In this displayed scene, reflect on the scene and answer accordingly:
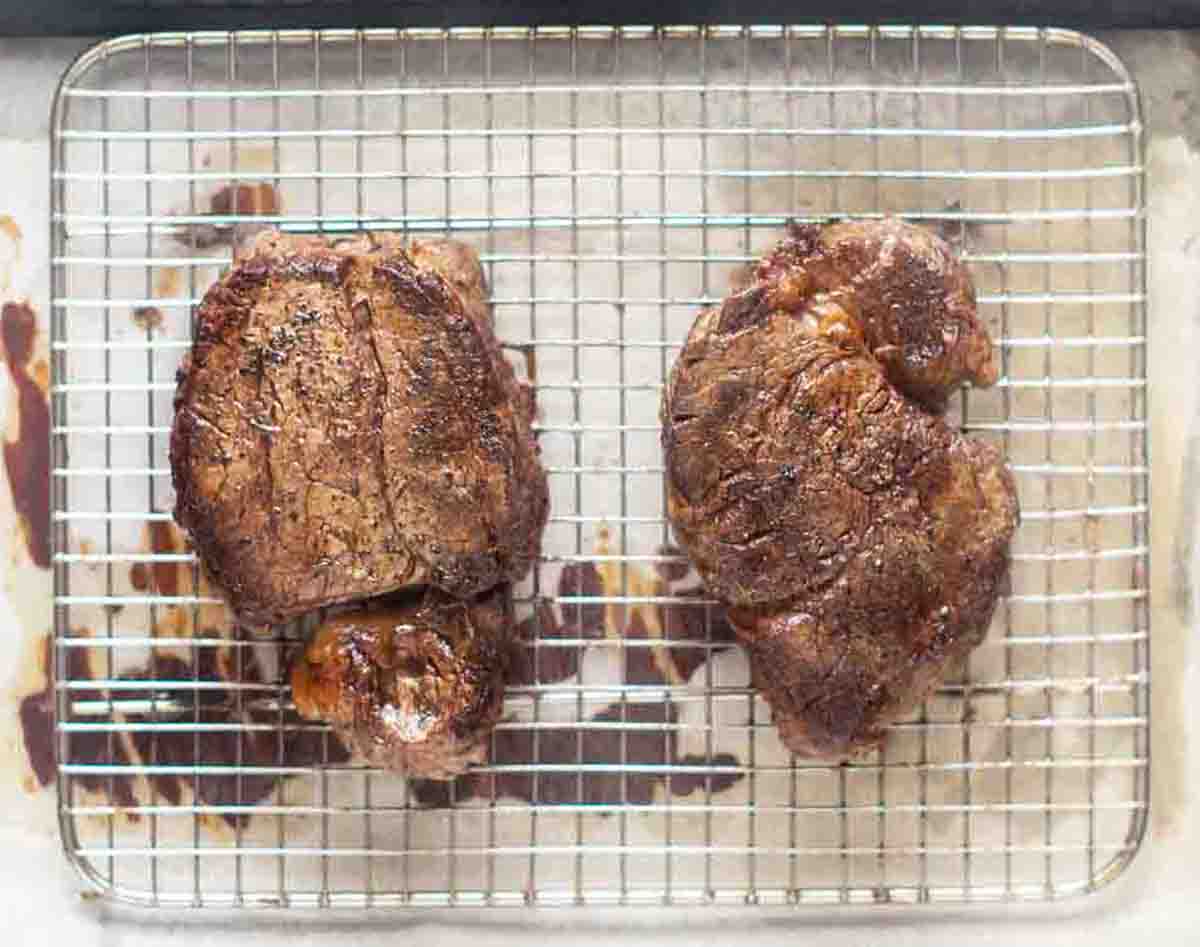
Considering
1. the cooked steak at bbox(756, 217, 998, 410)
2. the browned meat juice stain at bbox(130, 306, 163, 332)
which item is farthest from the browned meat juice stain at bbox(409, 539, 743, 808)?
the browned meat juice stain at bbox(130, 306, 163, 332)

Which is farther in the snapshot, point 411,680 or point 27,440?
point 27,440

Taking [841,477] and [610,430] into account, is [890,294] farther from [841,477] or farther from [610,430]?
[610,430]


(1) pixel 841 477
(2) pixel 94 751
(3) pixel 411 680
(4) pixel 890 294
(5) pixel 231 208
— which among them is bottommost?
(2) pixel 94 751

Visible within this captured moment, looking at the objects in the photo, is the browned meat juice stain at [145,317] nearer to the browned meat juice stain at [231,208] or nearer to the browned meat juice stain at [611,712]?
the browned meat juice stain at [231,208]

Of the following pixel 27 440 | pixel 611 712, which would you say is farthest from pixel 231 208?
pixel 611 712

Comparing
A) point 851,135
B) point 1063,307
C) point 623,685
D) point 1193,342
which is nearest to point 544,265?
point 851,135

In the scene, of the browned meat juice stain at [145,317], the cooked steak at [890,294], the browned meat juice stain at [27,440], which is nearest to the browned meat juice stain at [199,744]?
the browned meat juice stain at [27,440]

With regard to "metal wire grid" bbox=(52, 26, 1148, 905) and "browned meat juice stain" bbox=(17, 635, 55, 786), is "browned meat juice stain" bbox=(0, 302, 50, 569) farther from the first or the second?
"browned meat juice stain" bbox=(17, 635, 55, 786)

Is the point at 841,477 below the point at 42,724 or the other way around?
the other way around
